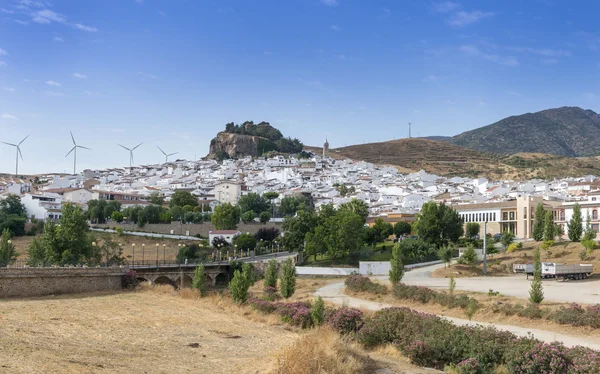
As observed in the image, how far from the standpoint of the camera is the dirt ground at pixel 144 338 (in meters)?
14.8

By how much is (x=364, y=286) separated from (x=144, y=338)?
66.1ft

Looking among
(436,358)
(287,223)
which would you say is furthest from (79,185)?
(436,358)

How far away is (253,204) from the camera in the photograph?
9169cm

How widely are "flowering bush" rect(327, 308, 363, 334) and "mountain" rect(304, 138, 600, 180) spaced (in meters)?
123

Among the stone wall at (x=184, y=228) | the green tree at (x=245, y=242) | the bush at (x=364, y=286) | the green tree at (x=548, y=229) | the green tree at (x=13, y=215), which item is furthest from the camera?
the stone wall at (x=184, y=228)

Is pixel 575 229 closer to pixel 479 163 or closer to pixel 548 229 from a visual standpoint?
pixel 548 229

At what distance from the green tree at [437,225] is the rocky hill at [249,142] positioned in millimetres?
118295

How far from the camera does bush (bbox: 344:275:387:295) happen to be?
36.7 m

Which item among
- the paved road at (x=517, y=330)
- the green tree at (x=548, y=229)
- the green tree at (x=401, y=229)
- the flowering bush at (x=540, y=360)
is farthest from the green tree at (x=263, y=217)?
the flowering bush at (x=540, y=360)

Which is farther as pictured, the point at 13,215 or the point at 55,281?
the point at 13,215

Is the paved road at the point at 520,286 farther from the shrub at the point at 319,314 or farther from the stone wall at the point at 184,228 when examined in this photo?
the stone wall at the point at 184,228

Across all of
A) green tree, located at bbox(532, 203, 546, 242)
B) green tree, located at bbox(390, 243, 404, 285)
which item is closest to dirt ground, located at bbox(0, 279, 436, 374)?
green tree, located at bbox(390, 243, 404, 285)

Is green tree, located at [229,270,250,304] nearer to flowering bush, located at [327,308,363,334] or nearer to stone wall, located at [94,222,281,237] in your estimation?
flowering bush, located at [327,308,363,334]

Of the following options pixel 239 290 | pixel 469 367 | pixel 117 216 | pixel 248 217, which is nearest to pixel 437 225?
pixel 239 290
